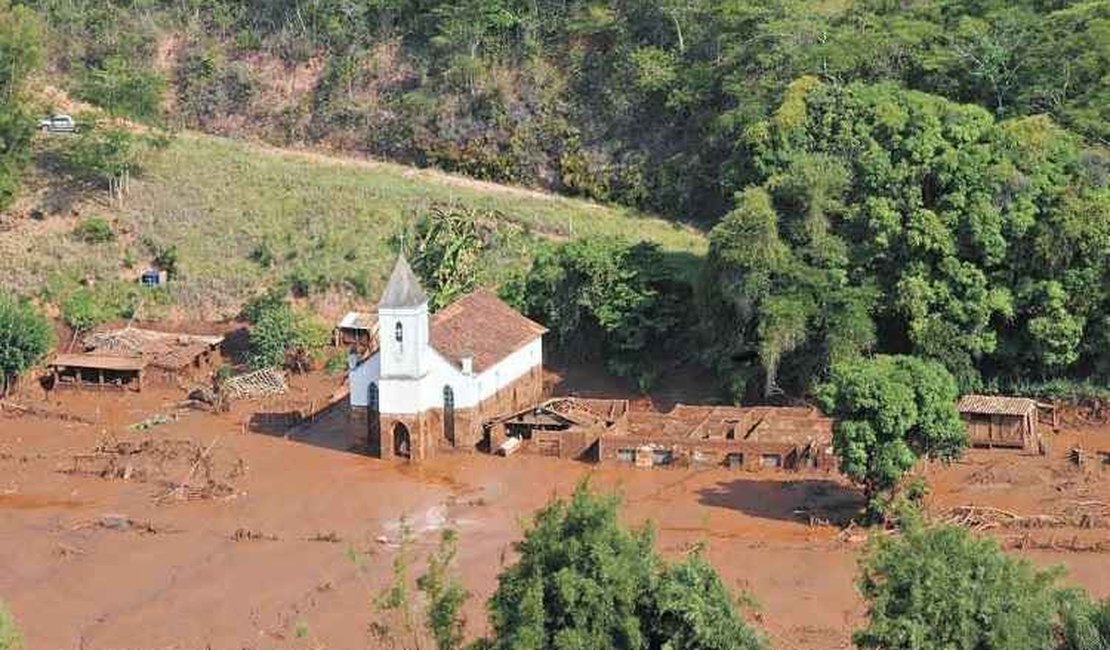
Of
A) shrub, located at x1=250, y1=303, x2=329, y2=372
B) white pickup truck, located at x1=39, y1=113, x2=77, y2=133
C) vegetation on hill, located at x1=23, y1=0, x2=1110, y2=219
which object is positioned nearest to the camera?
shrub, located at x1=250, y1=303, x2=329, y2=372

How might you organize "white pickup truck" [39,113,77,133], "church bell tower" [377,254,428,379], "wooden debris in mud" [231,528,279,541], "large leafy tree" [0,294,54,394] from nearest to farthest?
"wooden debris in mud" [231,528,279,541] < "church bell tower" [377,254,428,379] < "large leafy tree" [0,294,54,394] < "white pickup truck" [39,113,77,133]

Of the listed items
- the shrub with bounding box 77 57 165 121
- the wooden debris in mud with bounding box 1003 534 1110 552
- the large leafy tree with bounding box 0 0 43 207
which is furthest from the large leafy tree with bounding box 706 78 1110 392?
the large leafy tree with bounding box 0 0 43 207

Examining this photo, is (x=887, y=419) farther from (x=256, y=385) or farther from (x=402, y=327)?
(x=256, y=385)

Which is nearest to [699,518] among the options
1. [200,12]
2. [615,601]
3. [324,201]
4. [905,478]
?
[905,478]

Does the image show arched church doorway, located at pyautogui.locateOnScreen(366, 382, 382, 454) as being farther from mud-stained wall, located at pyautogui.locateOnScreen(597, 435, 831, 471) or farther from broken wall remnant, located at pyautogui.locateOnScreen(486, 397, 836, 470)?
mud-stained wall, located at pyautogui.locateOnScreen(597, 435, 831, 471)

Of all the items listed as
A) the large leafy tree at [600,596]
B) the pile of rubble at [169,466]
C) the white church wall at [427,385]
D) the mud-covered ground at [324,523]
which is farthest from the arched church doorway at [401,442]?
the large leafy tree at [600,596]

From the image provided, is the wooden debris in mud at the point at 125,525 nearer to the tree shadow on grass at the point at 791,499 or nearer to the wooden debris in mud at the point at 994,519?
the tree shadow on grass at the point at 791,499
